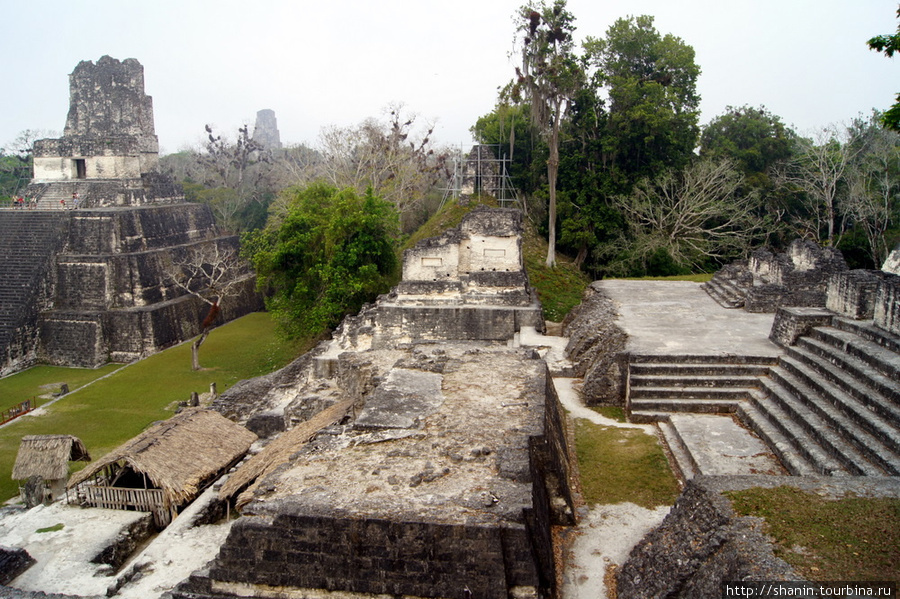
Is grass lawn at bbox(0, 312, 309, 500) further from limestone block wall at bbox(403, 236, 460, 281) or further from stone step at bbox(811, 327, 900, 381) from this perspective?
stone step at bbox(811, 327, 900, 381)

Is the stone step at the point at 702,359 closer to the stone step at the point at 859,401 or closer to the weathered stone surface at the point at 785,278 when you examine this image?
the stone step at the point at 859,401

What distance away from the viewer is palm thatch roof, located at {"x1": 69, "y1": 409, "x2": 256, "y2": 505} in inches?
332

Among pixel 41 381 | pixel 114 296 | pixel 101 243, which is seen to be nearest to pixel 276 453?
pixel 41 381

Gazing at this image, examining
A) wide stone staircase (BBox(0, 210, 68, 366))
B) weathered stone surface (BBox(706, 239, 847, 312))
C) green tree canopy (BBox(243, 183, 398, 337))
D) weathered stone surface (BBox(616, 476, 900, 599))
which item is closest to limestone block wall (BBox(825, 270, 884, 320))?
weathered stone surface (BBox(706, 239, 847, 312))

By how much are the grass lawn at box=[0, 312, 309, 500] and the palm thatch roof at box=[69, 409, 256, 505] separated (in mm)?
2571

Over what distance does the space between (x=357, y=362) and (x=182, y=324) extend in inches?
484

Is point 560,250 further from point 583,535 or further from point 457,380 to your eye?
point 583,535

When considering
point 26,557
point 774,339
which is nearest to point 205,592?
point 26,557

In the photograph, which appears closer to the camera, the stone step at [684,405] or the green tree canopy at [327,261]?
the stone step at [684,405]

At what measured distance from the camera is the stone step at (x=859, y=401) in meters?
5.96

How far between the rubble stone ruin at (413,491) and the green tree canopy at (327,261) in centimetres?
612

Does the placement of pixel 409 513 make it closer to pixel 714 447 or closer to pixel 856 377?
pixel 714 447

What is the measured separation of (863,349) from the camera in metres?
7.21

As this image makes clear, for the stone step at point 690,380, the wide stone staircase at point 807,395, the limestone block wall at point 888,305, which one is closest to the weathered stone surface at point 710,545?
the wide stone staircase at point 807,395
